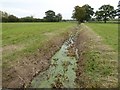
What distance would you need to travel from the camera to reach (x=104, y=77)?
11695 mm

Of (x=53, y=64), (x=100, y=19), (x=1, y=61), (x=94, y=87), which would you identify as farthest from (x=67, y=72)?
(x=100, y=19)

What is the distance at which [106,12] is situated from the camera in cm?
12425

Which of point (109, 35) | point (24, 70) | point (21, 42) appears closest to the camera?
point (24, 70)

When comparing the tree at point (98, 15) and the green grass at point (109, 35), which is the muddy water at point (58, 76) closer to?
the green grass at point (109, 35)

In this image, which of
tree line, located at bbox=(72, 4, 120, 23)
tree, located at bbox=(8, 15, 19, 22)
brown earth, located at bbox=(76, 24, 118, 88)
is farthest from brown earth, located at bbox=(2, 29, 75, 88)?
tree line, located at bbox=(72, 4, 120, 23)

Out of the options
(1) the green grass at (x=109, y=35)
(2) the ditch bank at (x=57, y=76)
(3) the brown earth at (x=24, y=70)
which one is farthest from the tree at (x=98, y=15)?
(2) the ditch bank at (x=57, y=76)

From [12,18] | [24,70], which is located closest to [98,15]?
[12,18]

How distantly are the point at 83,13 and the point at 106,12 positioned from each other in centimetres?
1087

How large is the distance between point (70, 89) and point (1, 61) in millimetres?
5748

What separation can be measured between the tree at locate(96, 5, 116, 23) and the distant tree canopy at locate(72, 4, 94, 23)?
678 cm

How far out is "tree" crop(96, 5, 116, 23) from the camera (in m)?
124

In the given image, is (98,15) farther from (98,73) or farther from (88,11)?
(98,73)

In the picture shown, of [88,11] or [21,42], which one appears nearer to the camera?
[21,42]

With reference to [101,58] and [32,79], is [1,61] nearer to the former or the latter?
[32,79]
